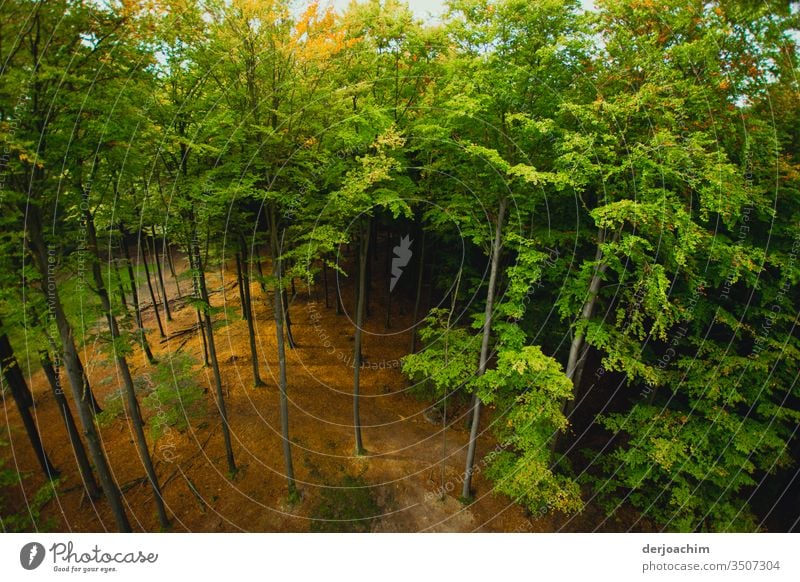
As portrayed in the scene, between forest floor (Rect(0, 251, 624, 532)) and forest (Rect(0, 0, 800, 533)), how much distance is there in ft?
0.42

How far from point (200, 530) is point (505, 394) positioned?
13.2m

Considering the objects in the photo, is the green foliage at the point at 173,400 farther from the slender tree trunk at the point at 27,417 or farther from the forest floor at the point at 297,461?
the slender tree trunk at the point at 27,417

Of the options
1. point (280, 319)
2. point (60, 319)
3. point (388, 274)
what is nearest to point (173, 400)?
point (280, 319)

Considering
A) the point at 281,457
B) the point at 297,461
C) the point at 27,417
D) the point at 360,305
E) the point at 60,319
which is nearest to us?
the point at 60,319

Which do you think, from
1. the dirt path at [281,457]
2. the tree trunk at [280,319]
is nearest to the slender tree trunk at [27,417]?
the dirt path at [281,457]

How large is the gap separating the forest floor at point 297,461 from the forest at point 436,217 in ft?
0.42

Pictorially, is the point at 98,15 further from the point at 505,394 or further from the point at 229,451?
the point at 505,394

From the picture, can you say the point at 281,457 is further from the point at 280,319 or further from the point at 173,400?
the point at 280,319

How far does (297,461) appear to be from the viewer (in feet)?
55.2

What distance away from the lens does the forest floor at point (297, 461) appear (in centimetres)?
1465

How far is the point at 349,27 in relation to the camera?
12406 mm

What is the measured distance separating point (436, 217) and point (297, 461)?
42.0 ft
